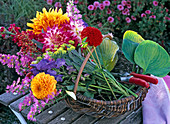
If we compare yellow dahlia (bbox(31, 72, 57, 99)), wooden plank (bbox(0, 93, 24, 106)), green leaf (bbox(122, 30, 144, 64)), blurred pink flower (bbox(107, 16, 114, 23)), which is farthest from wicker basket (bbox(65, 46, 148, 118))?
blurred pink flower (bbox(107, 16, 114, 23))

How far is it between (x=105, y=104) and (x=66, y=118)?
0.28 meters

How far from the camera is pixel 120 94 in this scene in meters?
1.01

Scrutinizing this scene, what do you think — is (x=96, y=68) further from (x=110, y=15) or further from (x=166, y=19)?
(x=166, y=19)

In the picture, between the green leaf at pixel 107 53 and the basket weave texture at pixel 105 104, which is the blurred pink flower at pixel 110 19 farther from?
the basket weave texture at pixel 105 104

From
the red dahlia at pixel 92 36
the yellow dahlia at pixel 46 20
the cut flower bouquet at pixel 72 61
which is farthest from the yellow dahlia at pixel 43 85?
the yellow dahlia at pixel 46 20

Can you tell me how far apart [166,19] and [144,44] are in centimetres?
177

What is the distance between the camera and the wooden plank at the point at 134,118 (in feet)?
3.46

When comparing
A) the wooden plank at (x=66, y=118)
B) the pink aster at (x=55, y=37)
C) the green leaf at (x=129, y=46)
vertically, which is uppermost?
the pink aster at (x=55, y=37)

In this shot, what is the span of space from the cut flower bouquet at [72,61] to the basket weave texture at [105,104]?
0.01 meters

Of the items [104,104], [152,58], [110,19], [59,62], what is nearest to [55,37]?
[59,62]

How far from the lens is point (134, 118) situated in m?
1.08

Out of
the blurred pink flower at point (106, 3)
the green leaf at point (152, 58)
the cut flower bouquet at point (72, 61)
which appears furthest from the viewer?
the blurred pink flower at point (106, 3)

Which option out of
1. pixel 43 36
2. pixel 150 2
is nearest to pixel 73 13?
pixel 43 36

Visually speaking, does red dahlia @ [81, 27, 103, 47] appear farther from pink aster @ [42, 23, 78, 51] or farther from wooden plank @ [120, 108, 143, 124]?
wooden plank @ [120, 108, 143, 124]
